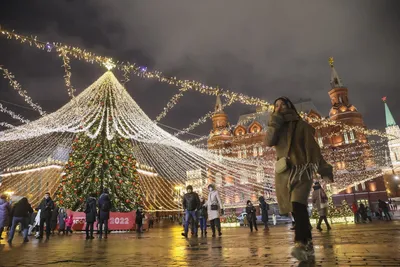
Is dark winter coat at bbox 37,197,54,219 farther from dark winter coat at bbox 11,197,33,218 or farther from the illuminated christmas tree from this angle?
the illuminated christmas tree

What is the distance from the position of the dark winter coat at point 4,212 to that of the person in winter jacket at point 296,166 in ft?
30.4

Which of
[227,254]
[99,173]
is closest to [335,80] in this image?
[99,173]

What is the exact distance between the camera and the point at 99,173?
15.4 meters

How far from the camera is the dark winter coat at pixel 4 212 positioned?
9.08 meters

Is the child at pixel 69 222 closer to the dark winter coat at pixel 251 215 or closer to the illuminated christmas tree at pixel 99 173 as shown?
the illuminated christmas tree at pixel 99 173

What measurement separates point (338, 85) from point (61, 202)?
52.4m

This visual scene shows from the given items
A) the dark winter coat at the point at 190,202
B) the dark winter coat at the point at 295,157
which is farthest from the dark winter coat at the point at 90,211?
the dark winter coat at the point at 295,157

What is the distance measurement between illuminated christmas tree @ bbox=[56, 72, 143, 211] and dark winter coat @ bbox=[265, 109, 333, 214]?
493 inches

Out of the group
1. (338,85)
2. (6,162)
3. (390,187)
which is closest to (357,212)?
(6,162)

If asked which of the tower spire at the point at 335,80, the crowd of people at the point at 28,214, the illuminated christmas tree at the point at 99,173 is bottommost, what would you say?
the crowd of people at the point at 28,214

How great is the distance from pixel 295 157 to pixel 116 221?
1345 cm

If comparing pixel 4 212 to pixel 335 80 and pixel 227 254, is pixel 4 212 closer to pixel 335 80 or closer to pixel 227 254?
pixel 227 254

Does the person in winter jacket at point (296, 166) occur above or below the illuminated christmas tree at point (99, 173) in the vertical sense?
below

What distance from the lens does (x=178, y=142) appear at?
12773mm
